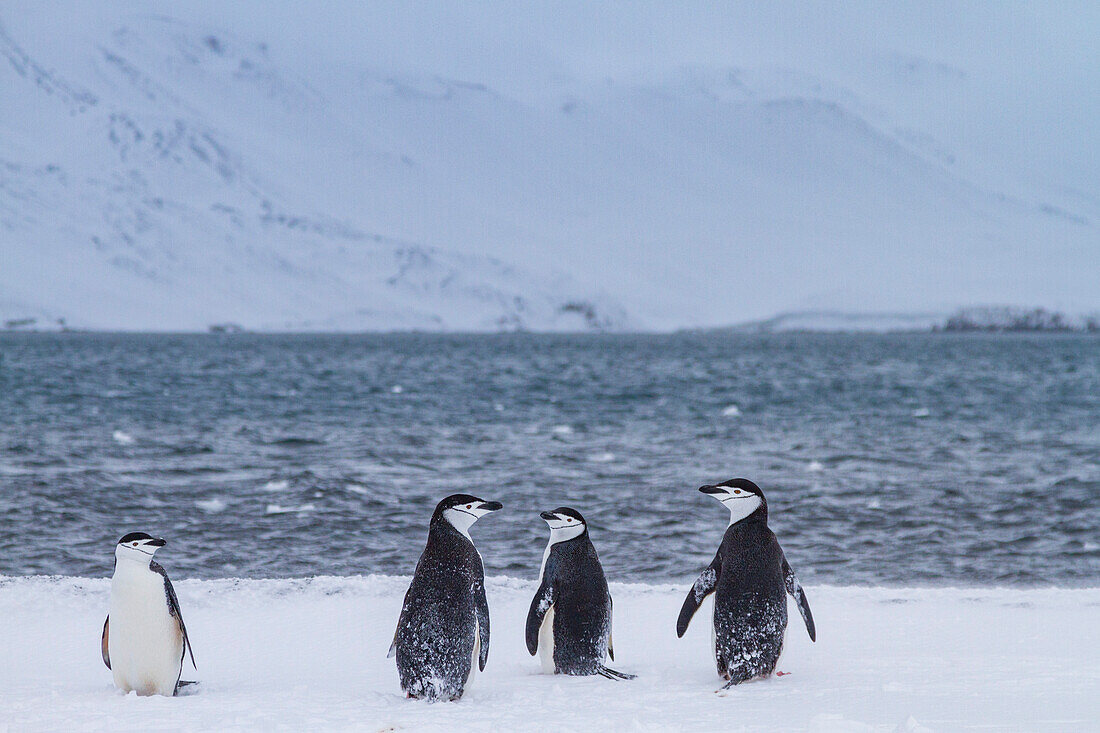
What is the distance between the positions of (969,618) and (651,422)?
15276mm

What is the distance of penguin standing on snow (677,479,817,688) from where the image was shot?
16.1 ft

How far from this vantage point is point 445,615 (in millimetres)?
4680

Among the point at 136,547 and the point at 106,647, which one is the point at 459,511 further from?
the point at 106,647

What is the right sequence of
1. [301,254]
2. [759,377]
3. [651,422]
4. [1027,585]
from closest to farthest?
[1027,585] < [651,422] < [759,377] < [301,254]

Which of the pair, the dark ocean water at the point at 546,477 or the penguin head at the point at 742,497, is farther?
the dark ocean water at the point at 546,477

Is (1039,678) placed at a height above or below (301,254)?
below

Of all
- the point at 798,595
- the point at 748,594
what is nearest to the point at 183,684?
the point at 748,594

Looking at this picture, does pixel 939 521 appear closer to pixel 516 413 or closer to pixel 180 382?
pixel 516 413

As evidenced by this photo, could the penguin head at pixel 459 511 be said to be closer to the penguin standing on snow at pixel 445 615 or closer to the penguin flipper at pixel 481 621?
the penguin standing on snow at pixel 445 615

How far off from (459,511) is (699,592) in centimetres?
131

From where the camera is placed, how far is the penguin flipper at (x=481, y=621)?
15.6ft

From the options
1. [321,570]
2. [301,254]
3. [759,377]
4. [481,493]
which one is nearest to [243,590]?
[321,570]

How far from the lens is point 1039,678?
4.61 meters

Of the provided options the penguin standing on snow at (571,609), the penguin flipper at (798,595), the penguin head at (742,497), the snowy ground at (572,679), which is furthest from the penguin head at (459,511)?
the penguin flipper at (798,595)
